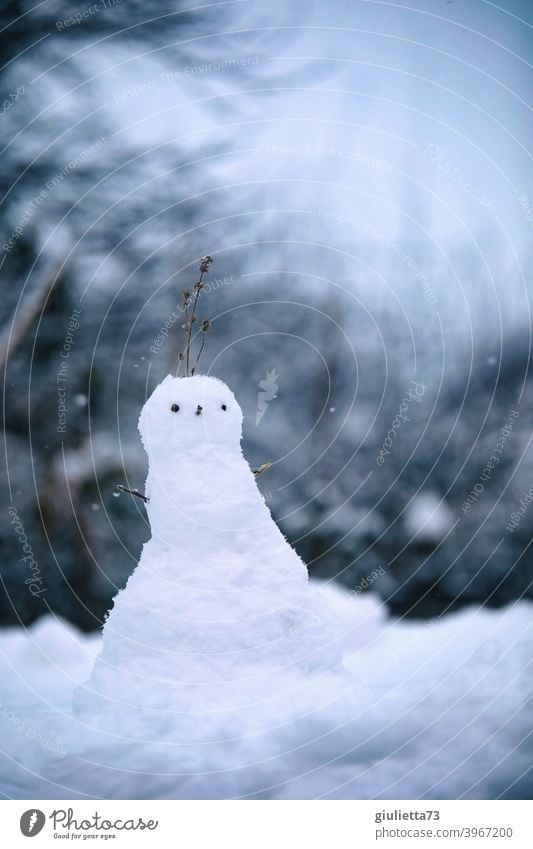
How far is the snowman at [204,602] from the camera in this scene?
1746 millimetres

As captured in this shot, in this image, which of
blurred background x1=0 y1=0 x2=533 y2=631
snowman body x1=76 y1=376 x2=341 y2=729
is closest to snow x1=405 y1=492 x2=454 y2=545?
blurred background x1=0 y1=0 x2=533 y2=631

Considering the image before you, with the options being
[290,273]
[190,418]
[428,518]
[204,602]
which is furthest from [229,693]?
[290,273]

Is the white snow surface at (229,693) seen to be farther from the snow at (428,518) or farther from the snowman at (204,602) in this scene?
the snow at (428,518)

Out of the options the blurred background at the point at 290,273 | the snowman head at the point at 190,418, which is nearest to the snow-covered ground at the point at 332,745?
the blurred background at the point at 290,273

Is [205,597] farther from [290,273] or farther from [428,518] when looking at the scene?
[290,273]

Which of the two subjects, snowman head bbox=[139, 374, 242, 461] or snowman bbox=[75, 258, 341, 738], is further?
snowman head bbox=[139, 374, 242, 461]

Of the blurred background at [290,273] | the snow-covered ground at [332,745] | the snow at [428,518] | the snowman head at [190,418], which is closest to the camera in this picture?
the snow-covered ground at [332,745]

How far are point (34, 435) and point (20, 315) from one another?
1.22 feet

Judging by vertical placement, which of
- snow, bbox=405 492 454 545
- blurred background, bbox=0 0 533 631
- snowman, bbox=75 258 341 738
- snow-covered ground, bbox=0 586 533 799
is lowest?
snow-covered ground, bbox=0 586 533 799

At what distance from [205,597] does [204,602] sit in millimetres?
12

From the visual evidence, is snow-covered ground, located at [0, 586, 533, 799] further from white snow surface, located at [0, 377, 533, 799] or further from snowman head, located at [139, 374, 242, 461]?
snowman head, located at [139, 374, 242, 461]

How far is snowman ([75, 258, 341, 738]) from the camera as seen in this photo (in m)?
1.75
